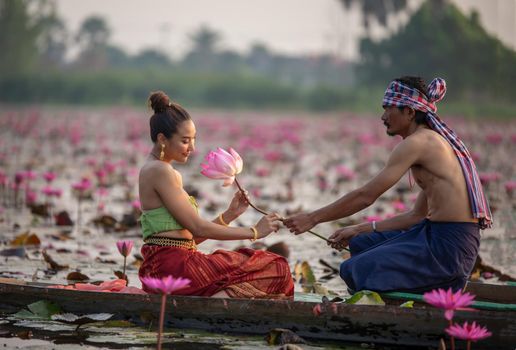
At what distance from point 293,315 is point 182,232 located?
78 centimetres

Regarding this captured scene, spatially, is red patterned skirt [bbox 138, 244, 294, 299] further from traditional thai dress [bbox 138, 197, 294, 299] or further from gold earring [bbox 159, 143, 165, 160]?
gold earring [bbox 159, 143, 165, 160]

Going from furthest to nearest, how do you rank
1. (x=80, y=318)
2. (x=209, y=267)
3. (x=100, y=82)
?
(x=100, y=82)
(x=209, y=267)
(x=80, y=318)

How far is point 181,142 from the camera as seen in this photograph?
4.68m

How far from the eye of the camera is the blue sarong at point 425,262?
184 inches

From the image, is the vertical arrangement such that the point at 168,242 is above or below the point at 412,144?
below

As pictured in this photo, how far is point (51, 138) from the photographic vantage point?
19.6m

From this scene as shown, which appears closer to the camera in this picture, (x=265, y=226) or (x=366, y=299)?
(x=366, y=299)

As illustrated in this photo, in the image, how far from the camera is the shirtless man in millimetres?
4664

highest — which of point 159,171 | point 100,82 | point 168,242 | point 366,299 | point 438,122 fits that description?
point 100,82

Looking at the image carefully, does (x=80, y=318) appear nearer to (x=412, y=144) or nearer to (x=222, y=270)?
(x=222, y=270)

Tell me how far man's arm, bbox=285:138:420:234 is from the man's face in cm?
16

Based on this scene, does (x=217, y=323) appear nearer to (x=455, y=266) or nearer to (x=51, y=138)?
(x=455, y=266)

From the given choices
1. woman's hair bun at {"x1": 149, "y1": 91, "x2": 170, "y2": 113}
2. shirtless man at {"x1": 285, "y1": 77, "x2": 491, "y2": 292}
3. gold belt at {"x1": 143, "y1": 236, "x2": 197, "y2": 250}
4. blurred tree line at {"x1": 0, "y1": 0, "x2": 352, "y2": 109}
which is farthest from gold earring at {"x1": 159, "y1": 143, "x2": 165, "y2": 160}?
blurred tree line at {"x1": 0, "y1": 0, "x2": 352, "y2": 109}

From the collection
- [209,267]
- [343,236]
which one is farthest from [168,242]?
[343,236]
